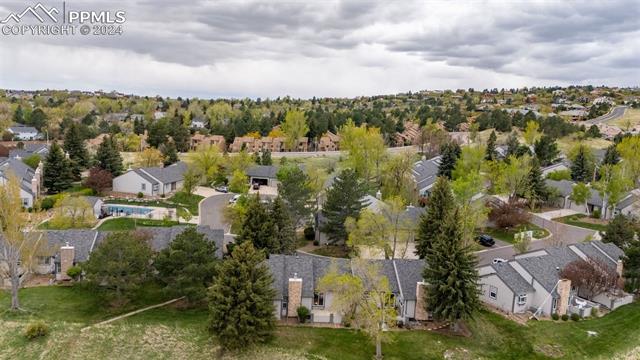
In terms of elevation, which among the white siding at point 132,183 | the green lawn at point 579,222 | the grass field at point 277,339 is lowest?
the grass field at point 277,339

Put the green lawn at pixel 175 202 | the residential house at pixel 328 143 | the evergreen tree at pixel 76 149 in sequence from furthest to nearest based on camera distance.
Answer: the residential house at pixel 328 143, the evergreen tree at pixel 76 149, the green lawn at pixel 175 202

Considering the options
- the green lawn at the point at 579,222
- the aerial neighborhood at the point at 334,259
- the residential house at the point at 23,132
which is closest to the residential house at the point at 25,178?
the aerial neighborhood at the point at 334,259

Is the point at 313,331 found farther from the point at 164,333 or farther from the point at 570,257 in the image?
the point at 570,257

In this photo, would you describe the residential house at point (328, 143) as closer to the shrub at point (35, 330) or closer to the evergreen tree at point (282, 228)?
the evergreen tree at point (282, 228)

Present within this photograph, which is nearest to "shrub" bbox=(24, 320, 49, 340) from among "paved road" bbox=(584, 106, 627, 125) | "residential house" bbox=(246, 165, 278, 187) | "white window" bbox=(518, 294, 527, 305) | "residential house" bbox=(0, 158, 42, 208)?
"residential house" bbox=(0, 158, 42, 208)

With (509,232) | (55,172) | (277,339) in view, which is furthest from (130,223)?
(509,232)

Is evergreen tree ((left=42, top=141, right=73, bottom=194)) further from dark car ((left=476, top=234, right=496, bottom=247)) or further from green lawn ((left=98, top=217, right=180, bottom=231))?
dark car ((left=476, top=234, right=496, bottom=247))
